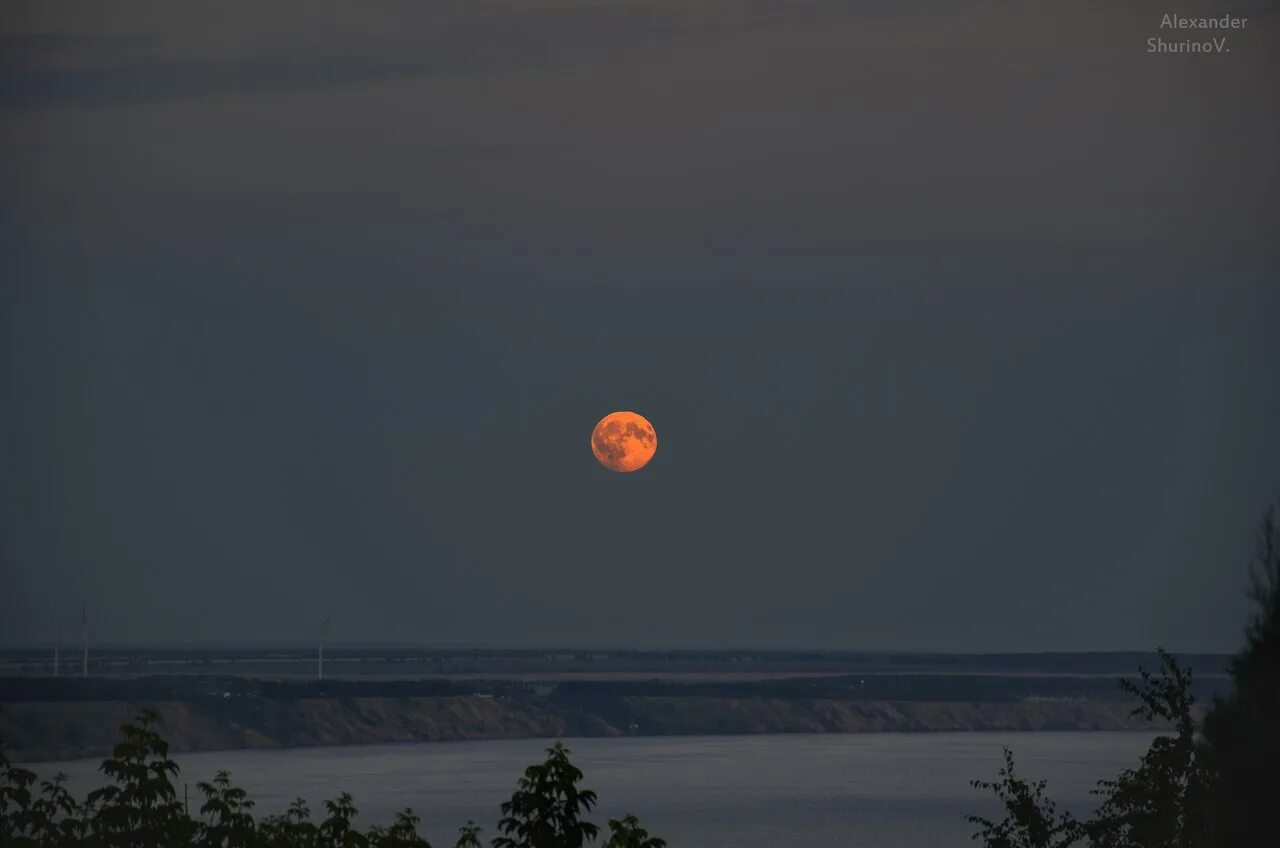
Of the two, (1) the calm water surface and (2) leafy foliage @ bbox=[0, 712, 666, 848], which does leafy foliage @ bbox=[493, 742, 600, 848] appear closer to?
(2) leafy foliage @ bbox=[0, 712, 666, 848]

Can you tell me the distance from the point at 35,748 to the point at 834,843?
7501 centimetres

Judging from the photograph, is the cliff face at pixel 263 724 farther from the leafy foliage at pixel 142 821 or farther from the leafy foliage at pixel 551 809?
the leafy foliage at pixel 551 809

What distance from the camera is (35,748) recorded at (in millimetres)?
145375

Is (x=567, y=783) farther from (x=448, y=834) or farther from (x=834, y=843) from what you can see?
(x=834, y=843)

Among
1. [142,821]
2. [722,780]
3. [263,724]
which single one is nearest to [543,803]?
[142,821]

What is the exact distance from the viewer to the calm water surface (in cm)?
10725

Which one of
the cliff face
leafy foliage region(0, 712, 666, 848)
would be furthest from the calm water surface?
leafy foliage region(0, 712, 666, 848)

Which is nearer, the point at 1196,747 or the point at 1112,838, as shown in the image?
the point at 1196,747

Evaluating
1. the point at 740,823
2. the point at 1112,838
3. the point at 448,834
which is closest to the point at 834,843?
the point at 740,823

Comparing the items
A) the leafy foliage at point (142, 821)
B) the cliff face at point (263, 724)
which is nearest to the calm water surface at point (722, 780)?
the cliff face at point (263, 724)

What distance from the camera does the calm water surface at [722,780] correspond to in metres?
107

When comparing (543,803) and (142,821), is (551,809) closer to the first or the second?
(543,803)

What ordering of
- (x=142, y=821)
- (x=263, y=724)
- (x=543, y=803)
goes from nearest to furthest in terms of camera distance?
(x=543, y=803)
(x=142, y=821)
(x=263, y=724)

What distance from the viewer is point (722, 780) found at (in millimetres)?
139250
